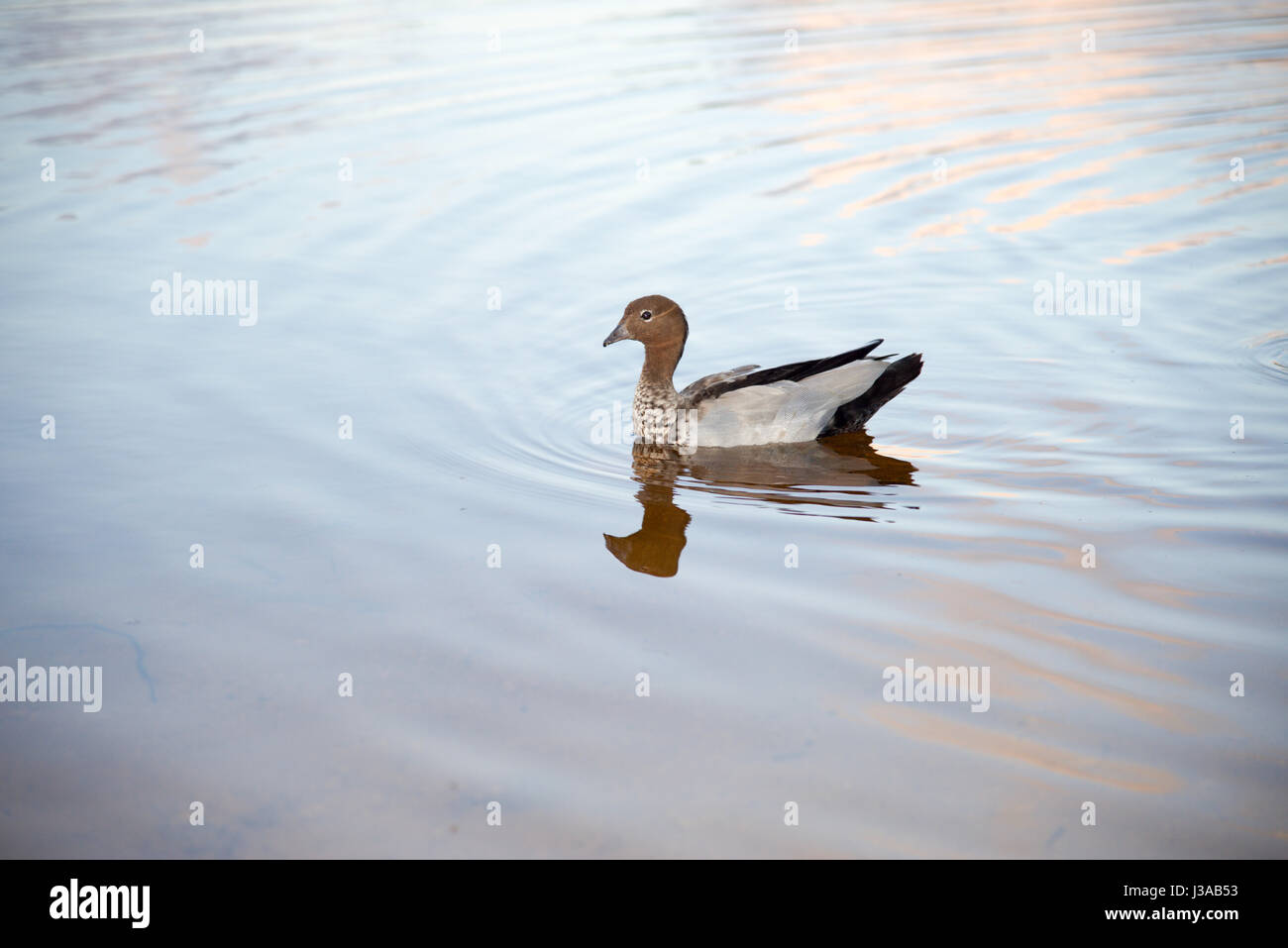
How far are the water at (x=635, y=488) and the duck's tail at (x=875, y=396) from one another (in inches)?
8.1

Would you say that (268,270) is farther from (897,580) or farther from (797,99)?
(797,99)

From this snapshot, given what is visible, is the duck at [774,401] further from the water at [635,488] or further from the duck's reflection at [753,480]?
the water at [635,488]

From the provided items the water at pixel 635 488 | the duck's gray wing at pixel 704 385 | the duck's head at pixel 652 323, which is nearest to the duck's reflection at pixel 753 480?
the water at pixel 635 488

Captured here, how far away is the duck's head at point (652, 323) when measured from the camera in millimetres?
9062

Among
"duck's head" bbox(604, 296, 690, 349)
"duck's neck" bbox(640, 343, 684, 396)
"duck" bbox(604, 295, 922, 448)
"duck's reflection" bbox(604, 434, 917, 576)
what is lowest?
"duck's reflection" bbox(604, 434, 917, 576)

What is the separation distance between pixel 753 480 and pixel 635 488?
0.78 metres

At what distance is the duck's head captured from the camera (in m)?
9.06

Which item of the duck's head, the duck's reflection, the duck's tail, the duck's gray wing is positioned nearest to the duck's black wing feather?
the duck's gray wing

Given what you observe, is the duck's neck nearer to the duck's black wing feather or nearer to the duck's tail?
the duck's black wing feather

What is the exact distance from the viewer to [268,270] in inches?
472

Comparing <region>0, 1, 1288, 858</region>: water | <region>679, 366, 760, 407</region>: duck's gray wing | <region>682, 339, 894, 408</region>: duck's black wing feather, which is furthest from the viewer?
<region>679, 366, 760, 407</region>: duck's gray wing

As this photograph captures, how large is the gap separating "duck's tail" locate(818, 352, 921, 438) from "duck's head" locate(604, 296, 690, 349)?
1314 millimetres

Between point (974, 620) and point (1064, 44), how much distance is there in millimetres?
18276

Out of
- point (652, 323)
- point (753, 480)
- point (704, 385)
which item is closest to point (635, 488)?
point (753, 480)
